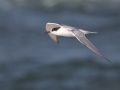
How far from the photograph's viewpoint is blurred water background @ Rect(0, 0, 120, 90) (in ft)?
35.6

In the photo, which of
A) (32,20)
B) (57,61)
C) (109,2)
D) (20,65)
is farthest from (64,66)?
(109,2)

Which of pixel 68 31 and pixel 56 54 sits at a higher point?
pixel 56 54

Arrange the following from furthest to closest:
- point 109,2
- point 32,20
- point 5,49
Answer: point 109,2
point 32,20
point 5,49

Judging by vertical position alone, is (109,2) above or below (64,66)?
above

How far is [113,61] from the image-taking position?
10.9m

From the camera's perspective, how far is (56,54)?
1111 cm

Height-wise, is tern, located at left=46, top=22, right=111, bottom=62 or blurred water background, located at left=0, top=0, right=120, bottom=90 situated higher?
blurred water background, located at left=0, top=0, right=120, bottom=90

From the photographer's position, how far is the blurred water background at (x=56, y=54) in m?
10.8

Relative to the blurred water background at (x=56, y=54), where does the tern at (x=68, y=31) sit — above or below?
below

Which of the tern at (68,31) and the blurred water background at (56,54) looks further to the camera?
the blurred water background at (56,54)

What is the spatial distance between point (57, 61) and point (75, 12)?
2621mm

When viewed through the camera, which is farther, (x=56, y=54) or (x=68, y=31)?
(x=56, y=54)

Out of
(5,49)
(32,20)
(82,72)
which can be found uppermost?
(32,20)

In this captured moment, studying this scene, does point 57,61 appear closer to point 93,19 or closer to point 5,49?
point 5,49
